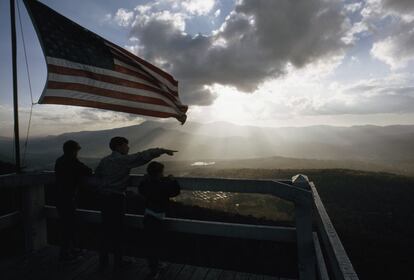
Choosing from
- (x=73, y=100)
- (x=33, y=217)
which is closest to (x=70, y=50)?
(x=73, y=100)

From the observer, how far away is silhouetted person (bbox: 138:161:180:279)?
178 inches

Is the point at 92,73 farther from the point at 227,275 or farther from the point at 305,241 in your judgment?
the point at 305,241

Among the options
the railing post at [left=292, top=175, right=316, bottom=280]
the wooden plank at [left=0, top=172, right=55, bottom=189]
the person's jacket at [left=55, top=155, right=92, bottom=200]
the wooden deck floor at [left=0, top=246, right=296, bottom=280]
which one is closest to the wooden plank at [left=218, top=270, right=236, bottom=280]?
the wooden deck floor at [left=0, top=246, right=296, bottom=280]

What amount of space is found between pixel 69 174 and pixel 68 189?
0.96 ft

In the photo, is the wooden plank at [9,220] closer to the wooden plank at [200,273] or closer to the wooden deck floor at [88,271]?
the wooden deck floor at [88,271]

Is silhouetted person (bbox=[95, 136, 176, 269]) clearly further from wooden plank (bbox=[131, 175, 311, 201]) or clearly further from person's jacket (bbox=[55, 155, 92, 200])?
wooden plank (bbox=[131, 175, 311, 201])

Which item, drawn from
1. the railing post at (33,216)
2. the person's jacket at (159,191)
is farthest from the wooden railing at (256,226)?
the person's jacket at (159,191)

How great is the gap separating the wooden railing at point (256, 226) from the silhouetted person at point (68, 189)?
0.81 feet

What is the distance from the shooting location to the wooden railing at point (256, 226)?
139 inches

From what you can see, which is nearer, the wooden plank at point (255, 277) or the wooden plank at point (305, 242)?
the wooden plank at point (305, 242)

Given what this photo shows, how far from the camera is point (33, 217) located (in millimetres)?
5426

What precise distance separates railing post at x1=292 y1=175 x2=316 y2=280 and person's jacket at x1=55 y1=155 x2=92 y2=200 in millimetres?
3565

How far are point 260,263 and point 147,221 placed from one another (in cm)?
1516

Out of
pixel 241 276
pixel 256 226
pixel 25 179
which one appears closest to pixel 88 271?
pixel 25 179
